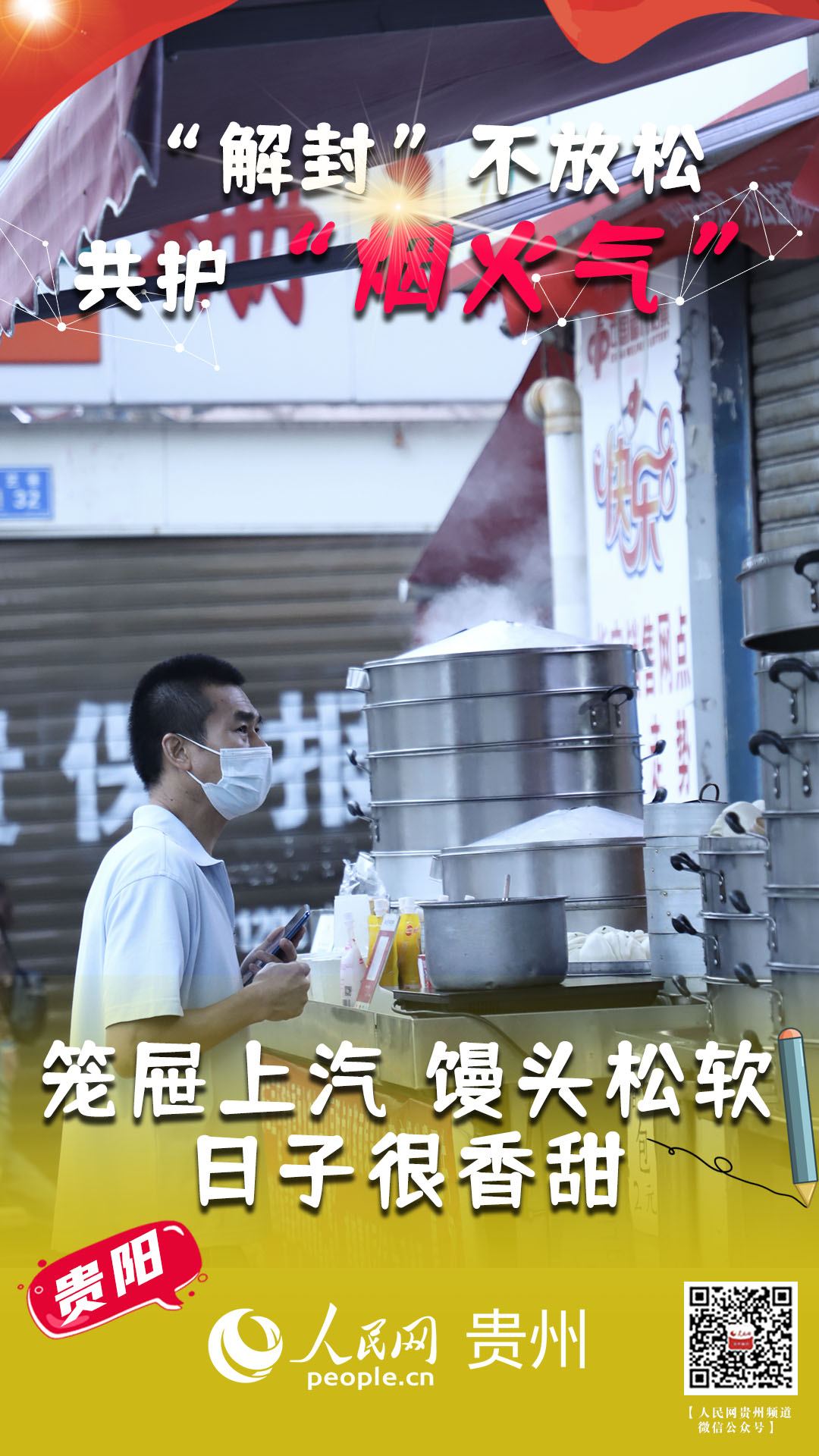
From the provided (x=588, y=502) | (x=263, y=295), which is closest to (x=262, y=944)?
(x=263, y=295)

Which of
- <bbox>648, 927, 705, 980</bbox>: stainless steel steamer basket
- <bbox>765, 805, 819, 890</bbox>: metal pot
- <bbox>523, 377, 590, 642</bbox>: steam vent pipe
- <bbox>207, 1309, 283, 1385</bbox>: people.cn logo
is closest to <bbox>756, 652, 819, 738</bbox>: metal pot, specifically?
<bbox>765, 805, 819, 890</bbox>: metal pot

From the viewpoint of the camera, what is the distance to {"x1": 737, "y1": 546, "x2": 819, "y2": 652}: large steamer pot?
7.46ft

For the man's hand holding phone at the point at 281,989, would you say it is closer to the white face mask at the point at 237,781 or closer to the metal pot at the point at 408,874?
the white face mask at the point at 237,781

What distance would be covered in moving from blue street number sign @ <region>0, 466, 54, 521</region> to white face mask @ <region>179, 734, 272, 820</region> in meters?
3.46

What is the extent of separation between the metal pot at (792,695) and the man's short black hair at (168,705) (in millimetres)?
989

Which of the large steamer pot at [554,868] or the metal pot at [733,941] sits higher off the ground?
the large steamer pot at [554,868]

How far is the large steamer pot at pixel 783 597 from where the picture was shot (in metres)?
2.27

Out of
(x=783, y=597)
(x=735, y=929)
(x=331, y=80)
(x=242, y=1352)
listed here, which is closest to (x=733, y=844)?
(x=735, y=929)

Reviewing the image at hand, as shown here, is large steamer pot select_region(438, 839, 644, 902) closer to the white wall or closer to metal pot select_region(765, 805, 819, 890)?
metal pot select_region(765, 805, 819, 890)

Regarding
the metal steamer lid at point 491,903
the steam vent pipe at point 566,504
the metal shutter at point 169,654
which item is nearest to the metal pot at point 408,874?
the metal steamer lid at point 491,903

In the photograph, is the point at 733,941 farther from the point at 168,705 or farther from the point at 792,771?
the point at 168,705

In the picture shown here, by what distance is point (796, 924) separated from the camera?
91.7 inches

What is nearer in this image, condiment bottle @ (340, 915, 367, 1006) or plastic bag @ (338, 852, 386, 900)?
condiment bottle @ (340, 915, 367, 1006)

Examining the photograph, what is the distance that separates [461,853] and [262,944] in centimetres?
49
